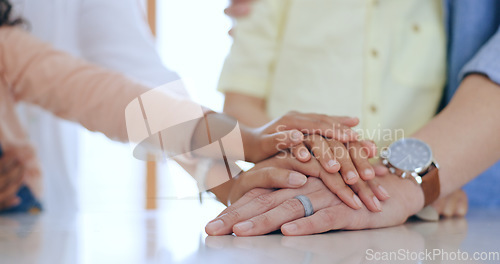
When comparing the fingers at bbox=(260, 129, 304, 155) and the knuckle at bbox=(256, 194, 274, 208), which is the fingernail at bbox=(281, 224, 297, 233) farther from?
the fingers at bbox=(260, 129, 304, 155)

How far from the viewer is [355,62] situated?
998 millimetres

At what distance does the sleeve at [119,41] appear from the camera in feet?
3.55

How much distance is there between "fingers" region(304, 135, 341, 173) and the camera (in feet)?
2.07

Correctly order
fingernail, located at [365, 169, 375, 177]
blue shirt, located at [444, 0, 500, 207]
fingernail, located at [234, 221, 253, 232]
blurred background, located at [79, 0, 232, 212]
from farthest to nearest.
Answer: blurred background, located at [79, 0, 232, 212] < blue shirt, located at [444, 0, 500, 207] < fingernail, located at [365, 169, 375, 177] < fingernail, located at [234, 221, 253, 232]

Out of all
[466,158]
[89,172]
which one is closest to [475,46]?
[466,158]

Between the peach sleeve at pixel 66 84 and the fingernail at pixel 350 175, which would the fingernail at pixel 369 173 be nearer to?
the fingernail at pixel 350 175

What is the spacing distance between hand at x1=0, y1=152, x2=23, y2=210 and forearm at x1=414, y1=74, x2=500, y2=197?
30.7 inches

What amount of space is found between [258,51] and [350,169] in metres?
0.52

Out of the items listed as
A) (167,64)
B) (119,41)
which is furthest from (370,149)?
(167,64)

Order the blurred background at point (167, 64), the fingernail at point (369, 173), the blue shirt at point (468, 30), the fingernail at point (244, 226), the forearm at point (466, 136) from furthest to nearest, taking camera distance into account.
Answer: the blurred background at point (167, 64)
the blue shirt at point (468, 30)
the forearm at point (466, 136)
the fingernail at point (369, 173)
the fingernail at point (244, 226)

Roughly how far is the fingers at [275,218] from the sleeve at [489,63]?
1.26ft

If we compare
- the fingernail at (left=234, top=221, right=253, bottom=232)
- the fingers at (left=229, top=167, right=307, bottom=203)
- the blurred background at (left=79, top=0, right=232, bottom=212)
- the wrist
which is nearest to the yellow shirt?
the wrist

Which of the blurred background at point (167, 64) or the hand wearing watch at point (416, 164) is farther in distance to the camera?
the blurred background at point (167, 64)

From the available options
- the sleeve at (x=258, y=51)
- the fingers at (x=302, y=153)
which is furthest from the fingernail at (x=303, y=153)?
the sleeve at (x=258, y=51)
